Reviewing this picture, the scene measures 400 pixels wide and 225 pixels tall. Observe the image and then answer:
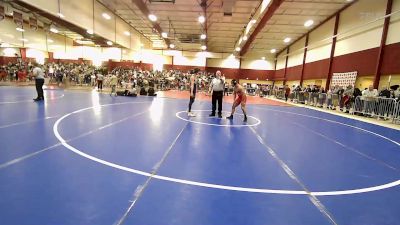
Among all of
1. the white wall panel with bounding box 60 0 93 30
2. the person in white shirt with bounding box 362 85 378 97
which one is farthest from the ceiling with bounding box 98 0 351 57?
the person in white shirt with bounding box 362 85 378 97

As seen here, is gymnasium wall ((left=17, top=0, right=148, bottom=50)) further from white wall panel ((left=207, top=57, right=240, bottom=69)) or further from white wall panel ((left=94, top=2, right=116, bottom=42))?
white wall panel ((left=207, top=57, right=240, bottom=69))

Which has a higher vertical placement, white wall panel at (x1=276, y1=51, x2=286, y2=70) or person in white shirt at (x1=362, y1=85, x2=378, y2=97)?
white wall panel at (x1=276, y1=51, x2=286, y2=70)

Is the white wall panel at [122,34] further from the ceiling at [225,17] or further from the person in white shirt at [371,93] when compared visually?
the person in white shirt at [371,93]

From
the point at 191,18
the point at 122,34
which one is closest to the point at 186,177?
the point at 191,18

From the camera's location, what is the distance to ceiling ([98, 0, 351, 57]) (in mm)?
20609

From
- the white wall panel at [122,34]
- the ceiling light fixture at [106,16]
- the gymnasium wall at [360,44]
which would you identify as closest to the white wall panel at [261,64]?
the gymnasium wall at [360,44]

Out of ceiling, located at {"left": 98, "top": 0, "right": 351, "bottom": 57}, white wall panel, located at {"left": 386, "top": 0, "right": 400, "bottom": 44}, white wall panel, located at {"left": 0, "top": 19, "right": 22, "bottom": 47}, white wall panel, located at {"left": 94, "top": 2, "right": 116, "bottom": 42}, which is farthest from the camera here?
white wall panel, located at {"left": 0, "top": 19, "right": 22, "bottom": 47}

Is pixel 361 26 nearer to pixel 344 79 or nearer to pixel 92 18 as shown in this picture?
pixel 344 79

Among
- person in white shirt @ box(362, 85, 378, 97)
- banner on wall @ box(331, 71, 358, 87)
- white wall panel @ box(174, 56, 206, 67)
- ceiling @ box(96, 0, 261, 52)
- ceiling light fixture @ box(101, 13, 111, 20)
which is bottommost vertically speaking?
person in white shirt @ box(362, 85, 378, 97)

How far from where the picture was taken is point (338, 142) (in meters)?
7.20

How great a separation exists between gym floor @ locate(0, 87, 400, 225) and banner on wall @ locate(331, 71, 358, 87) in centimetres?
1535

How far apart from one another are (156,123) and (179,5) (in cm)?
1706

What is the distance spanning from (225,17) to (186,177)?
23.6 meters

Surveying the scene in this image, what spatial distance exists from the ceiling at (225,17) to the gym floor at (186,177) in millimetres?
13943
